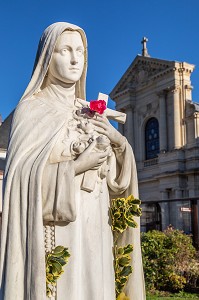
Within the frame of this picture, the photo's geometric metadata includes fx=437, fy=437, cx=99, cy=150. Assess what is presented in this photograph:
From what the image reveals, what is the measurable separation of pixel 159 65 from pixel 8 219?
3090 centimetres

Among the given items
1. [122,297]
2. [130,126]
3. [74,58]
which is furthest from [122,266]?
[130,126]

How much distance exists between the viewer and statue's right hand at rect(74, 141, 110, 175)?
1955 millimetres

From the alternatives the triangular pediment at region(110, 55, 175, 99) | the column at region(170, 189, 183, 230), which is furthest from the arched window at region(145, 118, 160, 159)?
the column at region(170, 189, 183, 230)

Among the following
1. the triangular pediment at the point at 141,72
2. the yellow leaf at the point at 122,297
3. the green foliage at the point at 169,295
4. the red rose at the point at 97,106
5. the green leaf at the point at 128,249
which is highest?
the triangular pediment at the point at 141,72

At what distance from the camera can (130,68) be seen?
114ft

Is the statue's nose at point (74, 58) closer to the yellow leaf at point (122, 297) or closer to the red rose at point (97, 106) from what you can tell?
the red rose at point (97, 106)

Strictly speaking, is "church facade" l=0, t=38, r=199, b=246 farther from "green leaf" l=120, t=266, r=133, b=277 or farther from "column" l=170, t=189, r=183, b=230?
"green leaf" l=120, t=266, r=133, b=277

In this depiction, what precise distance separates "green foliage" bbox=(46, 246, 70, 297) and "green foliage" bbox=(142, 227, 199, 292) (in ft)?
28.9

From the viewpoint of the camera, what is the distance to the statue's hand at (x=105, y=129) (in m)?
2.17

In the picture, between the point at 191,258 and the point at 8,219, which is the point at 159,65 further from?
the point at 8,219

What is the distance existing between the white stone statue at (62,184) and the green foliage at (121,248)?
4 centimetres

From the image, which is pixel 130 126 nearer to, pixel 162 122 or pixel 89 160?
pixel 162 122

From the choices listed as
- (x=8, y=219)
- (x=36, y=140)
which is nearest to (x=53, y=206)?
(x=8, y=219)

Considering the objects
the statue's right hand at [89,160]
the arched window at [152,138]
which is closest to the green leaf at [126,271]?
the statue's right hand at [89,160]
